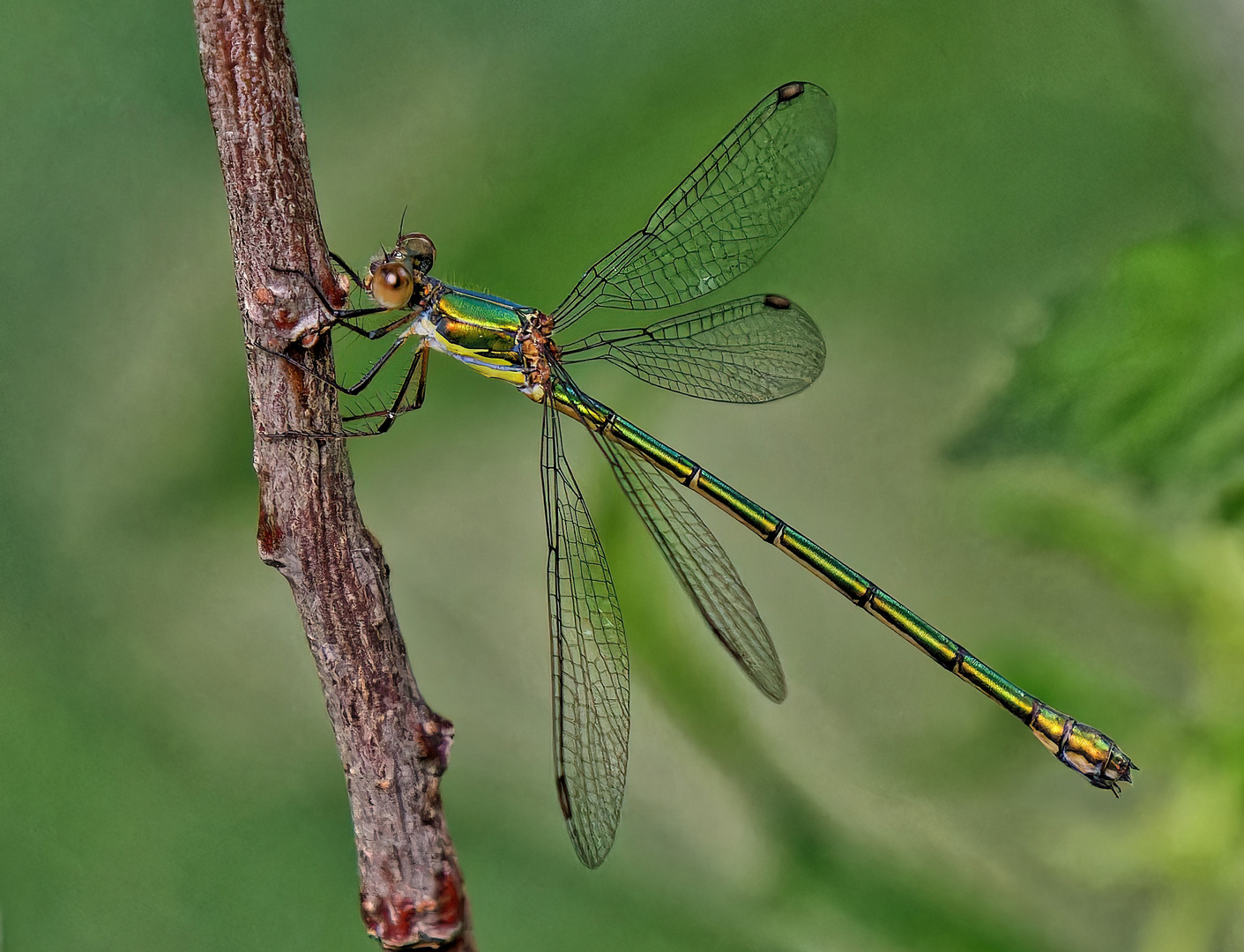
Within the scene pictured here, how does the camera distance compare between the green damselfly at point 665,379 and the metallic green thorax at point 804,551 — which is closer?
the green damselfly at point 665,379

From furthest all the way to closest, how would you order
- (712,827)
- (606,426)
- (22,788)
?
1. (606,426)
2. (712,827)
3. (22,788)

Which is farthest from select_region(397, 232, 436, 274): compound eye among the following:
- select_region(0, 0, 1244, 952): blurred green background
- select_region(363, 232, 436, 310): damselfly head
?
select_region(0, 0, 1244, 952): blurred green background

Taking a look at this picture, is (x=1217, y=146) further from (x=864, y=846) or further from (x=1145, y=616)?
(x=864, y=846)

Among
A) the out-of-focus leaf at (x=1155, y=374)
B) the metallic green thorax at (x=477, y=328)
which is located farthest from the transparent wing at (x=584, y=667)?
the out-of-focus leaf at (x=1155, y=374)

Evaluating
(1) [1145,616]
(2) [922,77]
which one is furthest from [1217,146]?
(1) [1145,616]

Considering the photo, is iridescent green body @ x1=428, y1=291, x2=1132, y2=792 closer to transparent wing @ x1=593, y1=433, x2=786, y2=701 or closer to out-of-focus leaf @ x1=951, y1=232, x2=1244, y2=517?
transparent wing @ x1=593, y1=433, x2=786, y2=701

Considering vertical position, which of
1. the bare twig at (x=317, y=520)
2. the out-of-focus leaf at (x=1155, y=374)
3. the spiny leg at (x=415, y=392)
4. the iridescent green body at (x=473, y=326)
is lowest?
the bare twig at (x=317, y=520)

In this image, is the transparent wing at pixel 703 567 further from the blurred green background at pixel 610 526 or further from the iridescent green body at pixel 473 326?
the iridescent green body at pixel 473 326
